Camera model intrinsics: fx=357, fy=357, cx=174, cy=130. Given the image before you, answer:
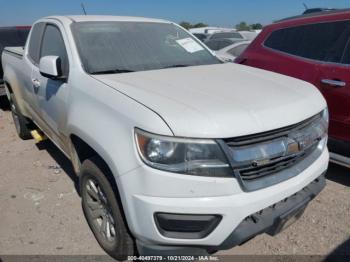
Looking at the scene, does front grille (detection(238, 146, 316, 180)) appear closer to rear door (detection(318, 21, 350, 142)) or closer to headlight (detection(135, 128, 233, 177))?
headlight (detection(135, 128, 233, 177))

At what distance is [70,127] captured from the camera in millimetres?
2791

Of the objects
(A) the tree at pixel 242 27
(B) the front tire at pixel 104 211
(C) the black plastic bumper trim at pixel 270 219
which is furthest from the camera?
(A) the tree at pixel 242 27

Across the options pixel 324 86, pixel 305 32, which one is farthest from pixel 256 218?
pixel 305 32

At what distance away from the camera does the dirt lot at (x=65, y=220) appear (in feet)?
9.48

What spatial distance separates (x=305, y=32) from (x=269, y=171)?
103 inches

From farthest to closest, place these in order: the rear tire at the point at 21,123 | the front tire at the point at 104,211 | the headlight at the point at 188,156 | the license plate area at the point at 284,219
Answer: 1. the rear tire at the point at 21,123
2. the front tire at the point at 104,211
3. the license plate area at the point at 284,219
4. the headlight at the point at 188,156

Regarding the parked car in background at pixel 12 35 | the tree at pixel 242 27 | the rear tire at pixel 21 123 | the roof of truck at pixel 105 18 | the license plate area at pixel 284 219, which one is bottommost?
the tree at pixel 242 27

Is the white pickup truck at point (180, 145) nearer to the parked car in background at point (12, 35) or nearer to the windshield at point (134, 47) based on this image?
the windshield at point (134, 47)

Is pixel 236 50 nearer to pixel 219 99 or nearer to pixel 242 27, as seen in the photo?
pixel 219 99

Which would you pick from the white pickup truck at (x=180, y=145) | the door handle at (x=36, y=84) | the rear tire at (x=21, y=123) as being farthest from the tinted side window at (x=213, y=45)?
the white pickup truck at (x=180, y=145)

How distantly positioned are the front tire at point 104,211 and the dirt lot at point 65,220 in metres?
0.21

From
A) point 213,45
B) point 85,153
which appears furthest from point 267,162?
point 213,45

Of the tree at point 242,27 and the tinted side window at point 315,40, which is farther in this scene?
the tree at point 242,27

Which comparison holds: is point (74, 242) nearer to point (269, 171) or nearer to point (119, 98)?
point (119, 98)
